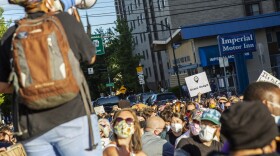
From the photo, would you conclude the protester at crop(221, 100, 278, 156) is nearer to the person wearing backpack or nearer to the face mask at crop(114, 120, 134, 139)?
the person wearing backpack

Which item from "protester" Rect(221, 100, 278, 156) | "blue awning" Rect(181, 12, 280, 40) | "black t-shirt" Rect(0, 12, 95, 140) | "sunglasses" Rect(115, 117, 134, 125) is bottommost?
"sunglasses" Rect(115, 117, 134, 125)

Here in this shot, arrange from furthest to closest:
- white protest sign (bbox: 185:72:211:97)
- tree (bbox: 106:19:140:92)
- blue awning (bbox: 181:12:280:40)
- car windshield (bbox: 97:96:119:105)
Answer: tree (bbox: 106:19:140:92)
blue awning (bbox: 181:12:280:40)
car windshield (bbox: 97:96:119:105)
white protest sign (bbox: 185:72:211:97)

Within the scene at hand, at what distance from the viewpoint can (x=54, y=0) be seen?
3.92 metres

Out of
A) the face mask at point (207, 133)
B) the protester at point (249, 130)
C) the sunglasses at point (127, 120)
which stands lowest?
the face mask at point (207, 133)

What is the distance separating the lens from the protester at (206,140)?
22.7 ft

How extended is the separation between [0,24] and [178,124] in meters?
35.6

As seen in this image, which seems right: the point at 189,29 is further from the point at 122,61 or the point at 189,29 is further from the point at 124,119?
the point at 124,119

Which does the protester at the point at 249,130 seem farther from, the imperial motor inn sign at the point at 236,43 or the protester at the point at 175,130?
the imperial motor inn sign at the point at 236,43

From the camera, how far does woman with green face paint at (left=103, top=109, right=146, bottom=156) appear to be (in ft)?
20.1

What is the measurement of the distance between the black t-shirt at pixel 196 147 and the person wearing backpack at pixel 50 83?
11.0 feet

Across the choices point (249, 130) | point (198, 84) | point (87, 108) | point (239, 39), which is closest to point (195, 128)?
point (87, 108)

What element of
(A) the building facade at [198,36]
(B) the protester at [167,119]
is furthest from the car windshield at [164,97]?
(B) the protester at [167,119]

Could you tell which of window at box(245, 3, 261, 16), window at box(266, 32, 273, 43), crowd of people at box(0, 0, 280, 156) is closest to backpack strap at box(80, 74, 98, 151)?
crowd of people at box(0, 0, 280, 156)

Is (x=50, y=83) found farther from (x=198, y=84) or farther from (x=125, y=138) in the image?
(x=198, y=84)
